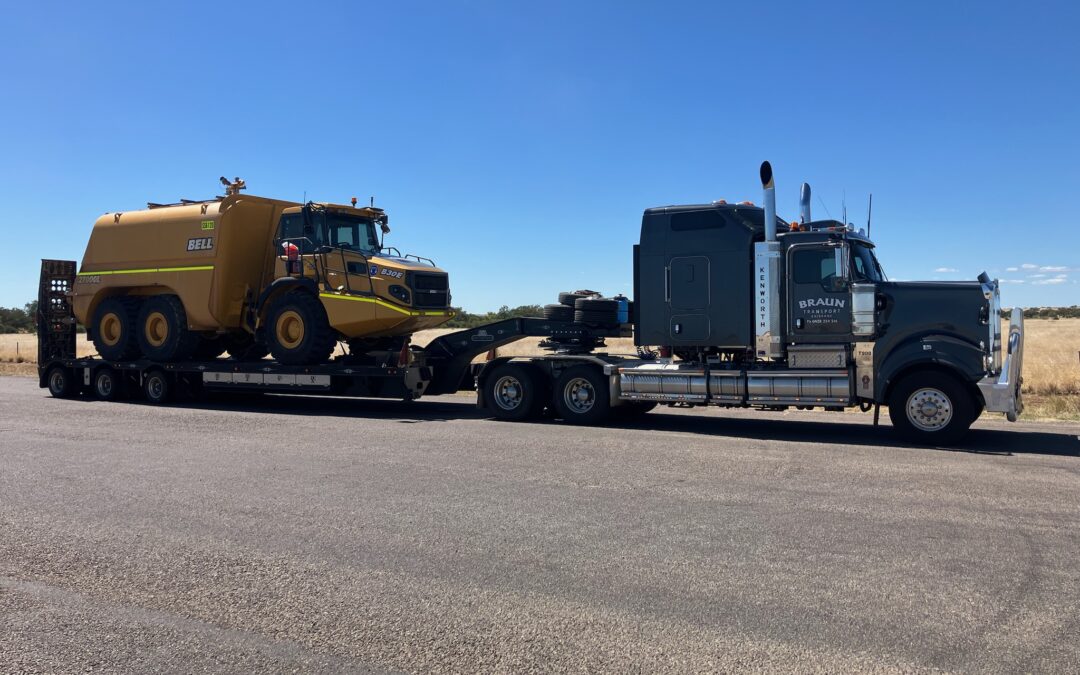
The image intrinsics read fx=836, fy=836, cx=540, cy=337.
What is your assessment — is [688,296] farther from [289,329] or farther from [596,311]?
[289,329]

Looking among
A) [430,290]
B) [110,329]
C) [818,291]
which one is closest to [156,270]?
[110,329]

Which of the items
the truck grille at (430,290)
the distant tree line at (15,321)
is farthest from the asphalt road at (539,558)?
the distant tree line at (15,321)

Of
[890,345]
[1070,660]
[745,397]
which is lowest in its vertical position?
[1070,660]

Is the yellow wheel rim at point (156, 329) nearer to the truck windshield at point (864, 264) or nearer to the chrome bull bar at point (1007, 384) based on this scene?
the truck windshield at point (864, 264)

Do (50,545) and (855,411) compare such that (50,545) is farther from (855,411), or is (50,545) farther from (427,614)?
(855,411)

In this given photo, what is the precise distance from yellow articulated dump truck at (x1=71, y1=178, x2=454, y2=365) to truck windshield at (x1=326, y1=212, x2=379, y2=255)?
0.07ft

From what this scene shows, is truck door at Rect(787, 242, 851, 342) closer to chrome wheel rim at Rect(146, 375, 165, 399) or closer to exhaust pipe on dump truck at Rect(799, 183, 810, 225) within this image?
exhaust pipe on dump truck at Rect(799, 183, 810, 225)

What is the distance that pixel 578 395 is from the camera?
13.4 metres

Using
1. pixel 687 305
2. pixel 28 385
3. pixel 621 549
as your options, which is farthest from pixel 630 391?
pixel 28 385

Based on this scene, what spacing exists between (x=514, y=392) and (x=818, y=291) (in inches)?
202

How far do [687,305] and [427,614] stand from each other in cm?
853

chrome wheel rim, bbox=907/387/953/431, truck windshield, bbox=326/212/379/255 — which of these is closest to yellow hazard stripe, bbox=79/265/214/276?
truck windshield, bbox=326/212/379/255

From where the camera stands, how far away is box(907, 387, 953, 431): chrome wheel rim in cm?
1051

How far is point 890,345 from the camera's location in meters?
11.0
